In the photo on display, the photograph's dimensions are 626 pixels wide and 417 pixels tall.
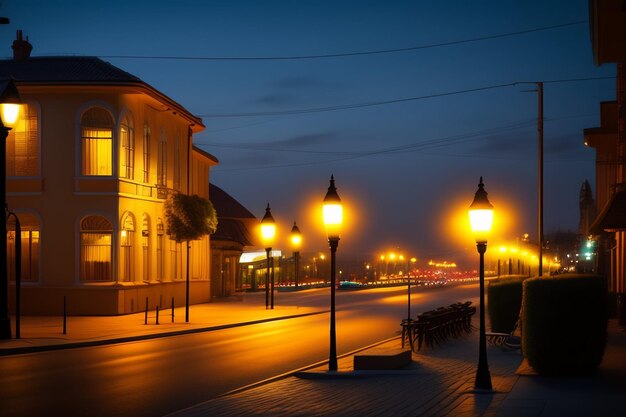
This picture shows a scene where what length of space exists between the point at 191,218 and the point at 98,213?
416 centimetres

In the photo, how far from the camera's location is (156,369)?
738 inches

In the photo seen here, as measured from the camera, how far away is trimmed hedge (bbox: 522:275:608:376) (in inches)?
627

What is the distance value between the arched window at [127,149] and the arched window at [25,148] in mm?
3370

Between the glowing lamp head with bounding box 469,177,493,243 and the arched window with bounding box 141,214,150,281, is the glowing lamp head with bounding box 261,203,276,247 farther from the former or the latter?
the glowing lamp head with bounding box 469,177,493,243

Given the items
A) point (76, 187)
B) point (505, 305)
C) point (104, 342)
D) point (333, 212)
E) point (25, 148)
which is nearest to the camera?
point (333, 212)

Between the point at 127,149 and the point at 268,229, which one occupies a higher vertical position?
the point at 127,149

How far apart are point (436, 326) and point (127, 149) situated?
18487 mm

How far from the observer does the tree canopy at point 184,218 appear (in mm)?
39500

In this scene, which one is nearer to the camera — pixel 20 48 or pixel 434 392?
pixel 434 392

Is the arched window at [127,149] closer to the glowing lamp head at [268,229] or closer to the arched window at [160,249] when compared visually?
the arched window at [160,249]

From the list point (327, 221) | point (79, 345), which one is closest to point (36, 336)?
point (79, 345)

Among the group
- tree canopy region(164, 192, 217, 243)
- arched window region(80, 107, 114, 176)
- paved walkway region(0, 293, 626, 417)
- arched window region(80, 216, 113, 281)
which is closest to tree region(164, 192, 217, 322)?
tree canopy region(164, 192, 217, 243)

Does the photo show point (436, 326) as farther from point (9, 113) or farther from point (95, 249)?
point (95, 249)

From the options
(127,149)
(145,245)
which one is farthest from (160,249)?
(127,149)
